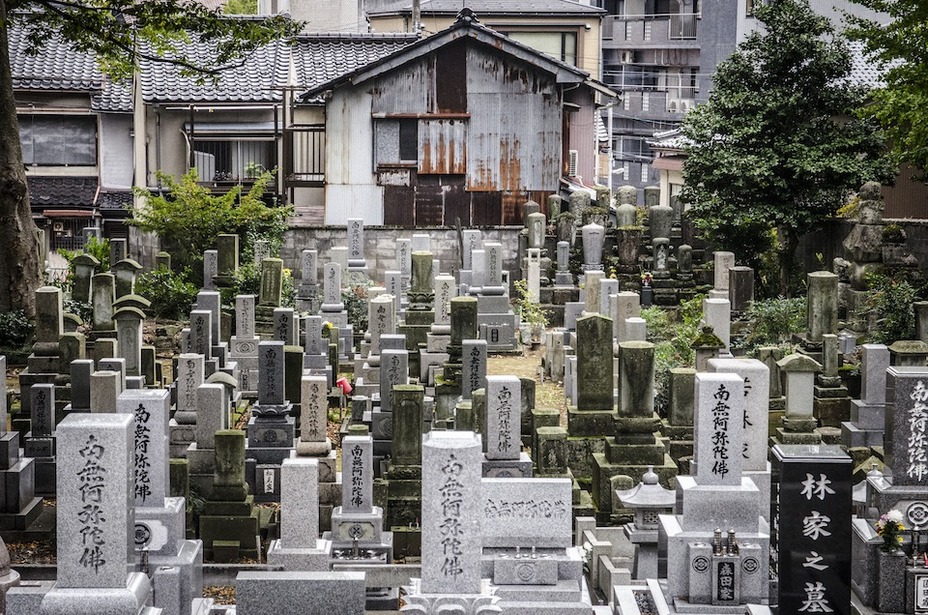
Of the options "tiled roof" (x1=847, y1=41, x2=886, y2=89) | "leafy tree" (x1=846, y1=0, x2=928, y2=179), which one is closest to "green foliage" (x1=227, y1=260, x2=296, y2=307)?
"leafy tree" (x1=846, y1=0, x2=928, y2=179)

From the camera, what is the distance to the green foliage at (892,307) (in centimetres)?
2083

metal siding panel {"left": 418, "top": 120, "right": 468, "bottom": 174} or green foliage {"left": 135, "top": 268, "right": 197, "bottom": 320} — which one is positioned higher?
metal siding panel {"left": 418, "top": 120, "right": 468, "bottom": 174}

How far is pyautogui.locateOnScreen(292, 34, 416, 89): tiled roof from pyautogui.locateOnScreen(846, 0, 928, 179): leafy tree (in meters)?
14.8

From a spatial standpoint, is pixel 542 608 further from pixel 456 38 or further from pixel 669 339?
pixel 456 38

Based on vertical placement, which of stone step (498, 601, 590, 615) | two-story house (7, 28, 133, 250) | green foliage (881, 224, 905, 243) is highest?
two-story house (7, 28, 133, 250)

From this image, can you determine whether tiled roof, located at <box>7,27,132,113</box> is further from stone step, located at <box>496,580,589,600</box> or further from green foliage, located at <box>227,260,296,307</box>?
stone step, located at <box>496,580,589,600</box>

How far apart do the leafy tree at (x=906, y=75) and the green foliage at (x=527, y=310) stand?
707cm

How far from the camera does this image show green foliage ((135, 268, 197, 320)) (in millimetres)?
25078

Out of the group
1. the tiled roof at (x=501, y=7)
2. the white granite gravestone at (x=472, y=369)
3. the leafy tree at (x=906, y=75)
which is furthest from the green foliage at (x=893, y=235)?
the tiled roof at (x=501, y=7)

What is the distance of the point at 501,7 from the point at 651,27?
8406 mm

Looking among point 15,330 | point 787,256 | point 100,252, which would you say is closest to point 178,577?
point 15,330

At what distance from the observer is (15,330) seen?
22672 mm

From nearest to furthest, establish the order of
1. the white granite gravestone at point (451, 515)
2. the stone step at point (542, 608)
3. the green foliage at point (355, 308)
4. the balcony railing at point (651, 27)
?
the white granite gravestone at point (451, 515) → the stone step at point (542, 608) → the green foliage at point (355, 308) → the balcony railing at point (651, 27)

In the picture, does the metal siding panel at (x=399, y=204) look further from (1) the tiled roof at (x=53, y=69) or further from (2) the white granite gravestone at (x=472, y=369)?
(2) the white granite gravestone at (x=472, y=369)
